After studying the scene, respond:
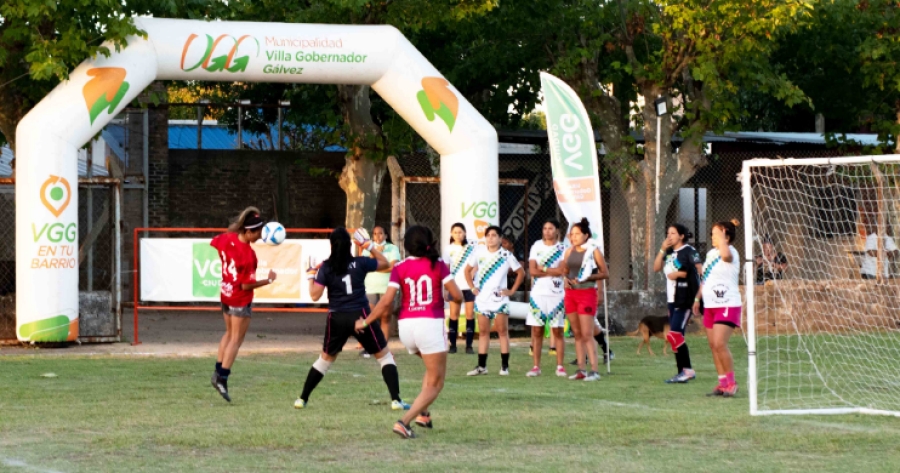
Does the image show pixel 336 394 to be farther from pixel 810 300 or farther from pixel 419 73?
pixel 810 300

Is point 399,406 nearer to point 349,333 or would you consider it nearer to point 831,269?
point 349,333

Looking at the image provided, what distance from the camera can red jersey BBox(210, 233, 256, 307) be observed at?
38.2ft

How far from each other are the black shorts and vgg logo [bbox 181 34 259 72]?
7618 millimetres

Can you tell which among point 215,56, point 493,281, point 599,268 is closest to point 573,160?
point 493,281

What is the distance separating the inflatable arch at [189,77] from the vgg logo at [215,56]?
0.04 ft

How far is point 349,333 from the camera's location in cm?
1053

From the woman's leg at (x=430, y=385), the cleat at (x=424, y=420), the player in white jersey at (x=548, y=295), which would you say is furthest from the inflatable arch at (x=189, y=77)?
the woman's leg at (x=430, y=385)

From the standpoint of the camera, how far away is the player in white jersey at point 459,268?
633 inches

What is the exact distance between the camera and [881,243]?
18578 mm

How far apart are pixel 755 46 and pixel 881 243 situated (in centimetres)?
356

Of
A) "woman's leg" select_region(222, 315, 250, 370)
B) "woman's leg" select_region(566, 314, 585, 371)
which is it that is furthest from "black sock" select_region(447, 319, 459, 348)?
"woman's leg" select_region(222, 315, 250, 370)

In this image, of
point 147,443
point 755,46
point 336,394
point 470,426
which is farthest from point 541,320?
point 755,46

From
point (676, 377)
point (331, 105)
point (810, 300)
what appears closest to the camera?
point (676, 377)

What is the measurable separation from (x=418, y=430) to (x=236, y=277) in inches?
124
